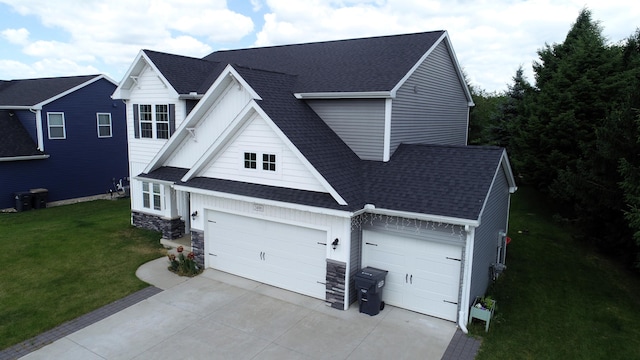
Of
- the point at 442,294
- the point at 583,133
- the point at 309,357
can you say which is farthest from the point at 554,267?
the point at 309,357

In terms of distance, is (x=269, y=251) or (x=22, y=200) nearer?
(x=269, y=251)

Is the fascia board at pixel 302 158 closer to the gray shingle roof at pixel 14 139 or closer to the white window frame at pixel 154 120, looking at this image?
the white window frame at pixel 154 120

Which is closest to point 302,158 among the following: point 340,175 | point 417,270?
point 340,175

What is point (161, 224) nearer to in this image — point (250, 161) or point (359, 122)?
point (250, 161)

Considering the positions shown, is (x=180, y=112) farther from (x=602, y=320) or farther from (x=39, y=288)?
(x=602, y=320)

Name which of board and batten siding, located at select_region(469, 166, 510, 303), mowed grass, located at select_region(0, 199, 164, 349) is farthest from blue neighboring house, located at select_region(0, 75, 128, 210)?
board and batten siding, located at select_region(469, 166, 510, 303)

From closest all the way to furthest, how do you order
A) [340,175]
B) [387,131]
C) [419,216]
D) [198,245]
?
[419,216]
[340,175]
[387,131]
[198,245]

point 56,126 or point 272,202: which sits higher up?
point 56,126
